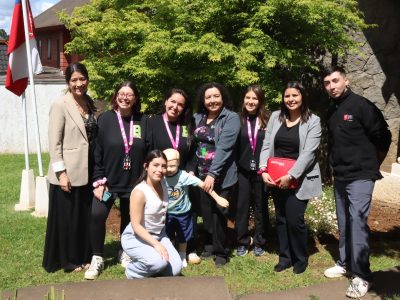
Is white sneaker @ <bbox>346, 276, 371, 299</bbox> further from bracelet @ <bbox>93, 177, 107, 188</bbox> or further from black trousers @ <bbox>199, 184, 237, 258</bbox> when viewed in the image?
bracelet @ <bbox>93, 177, 107, 188</bbox>

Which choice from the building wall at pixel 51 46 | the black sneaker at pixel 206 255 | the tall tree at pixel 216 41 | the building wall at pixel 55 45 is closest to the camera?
the black sneaker at pixel 206 255

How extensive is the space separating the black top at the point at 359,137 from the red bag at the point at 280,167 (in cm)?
50

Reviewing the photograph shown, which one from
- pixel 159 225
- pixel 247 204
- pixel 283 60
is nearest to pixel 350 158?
pixel 247 204

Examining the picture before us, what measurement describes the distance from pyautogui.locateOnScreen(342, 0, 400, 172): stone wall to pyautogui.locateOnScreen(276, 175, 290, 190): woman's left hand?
514cm

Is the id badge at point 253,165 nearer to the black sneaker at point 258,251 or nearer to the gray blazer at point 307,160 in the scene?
the gray blazer at point 307,160

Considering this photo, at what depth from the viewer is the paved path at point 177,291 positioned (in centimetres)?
387

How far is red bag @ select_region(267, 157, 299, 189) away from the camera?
4500mm

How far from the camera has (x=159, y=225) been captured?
4.54 m

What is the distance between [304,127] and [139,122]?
1584 mm

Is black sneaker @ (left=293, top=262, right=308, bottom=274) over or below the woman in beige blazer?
below

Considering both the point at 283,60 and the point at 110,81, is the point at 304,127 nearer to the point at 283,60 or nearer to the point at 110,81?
the point at 283,60

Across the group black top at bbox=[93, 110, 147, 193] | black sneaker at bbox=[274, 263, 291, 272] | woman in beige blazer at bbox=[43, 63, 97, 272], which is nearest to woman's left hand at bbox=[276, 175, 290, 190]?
black sneaker at bbox=[274, 263, 291, 272]

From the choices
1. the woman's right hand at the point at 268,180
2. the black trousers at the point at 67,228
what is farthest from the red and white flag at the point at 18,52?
the woman's right hand at the point at 268,180

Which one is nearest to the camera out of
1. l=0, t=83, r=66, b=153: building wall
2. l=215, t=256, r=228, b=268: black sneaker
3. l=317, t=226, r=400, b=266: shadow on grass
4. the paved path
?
the paved path
